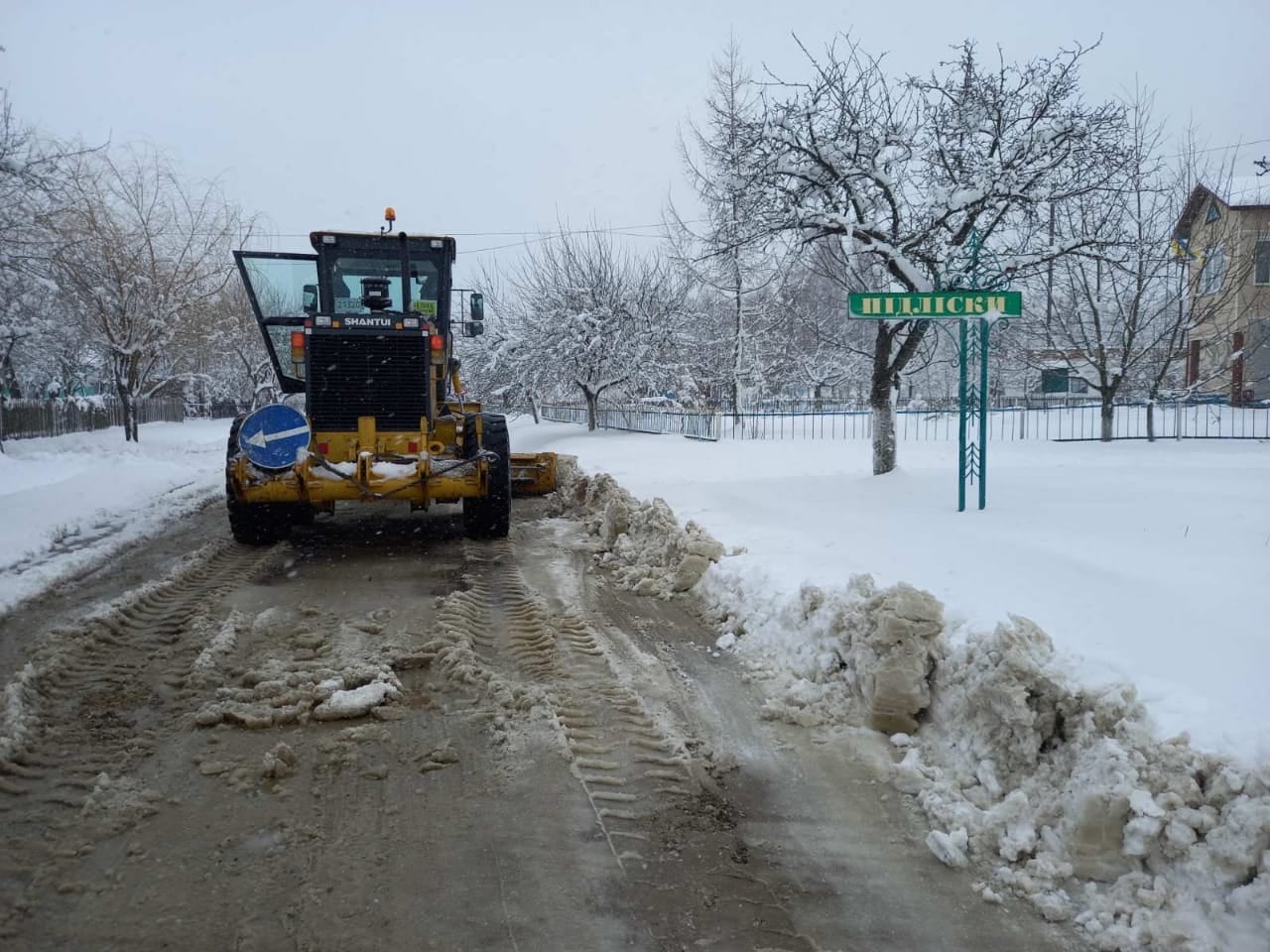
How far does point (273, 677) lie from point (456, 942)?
8.99ft

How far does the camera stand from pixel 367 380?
9172 mm

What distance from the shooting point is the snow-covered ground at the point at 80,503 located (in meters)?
8.56

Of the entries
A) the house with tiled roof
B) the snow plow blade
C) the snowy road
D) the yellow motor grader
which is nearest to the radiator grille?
the yellow motor grader

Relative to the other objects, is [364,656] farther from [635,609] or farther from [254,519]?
[254,519]

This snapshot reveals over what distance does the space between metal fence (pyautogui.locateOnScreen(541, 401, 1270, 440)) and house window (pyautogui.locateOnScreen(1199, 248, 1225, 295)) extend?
266 cm

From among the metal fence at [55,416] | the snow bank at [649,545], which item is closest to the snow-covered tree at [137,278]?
the metal fence at [55,416]

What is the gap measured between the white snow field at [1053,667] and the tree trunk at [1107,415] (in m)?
11.1

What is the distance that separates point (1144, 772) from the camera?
3.24 meters

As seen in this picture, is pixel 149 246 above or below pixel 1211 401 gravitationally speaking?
above

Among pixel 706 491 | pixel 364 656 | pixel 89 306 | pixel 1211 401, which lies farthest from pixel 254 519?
pixel 1211 401

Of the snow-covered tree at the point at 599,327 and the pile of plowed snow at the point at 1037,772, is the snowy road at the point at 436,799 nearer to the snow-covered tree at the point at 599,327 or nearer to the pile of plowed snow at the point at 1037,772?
the pile of plowed snow at the point at 1037,772

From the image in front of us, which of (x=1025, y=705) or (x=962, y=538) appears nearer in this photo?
(x=1025, y=705)

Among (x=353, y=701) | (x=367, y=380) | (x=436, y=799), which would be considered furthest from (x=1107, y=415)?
(x=436, y=799)

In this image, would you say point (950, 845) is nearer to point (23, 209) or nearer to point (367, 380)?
point (367, 380)
